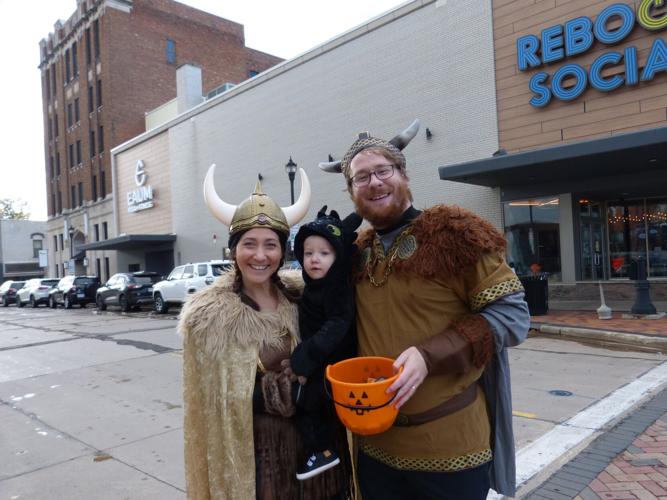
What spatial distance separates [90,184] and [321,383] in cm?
3909

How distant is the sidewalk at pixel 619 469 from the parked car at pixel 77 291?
81.2 ft

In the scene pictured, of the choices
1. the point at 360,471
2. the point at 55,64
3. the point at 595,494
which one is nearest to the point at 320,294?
the point at 360,471

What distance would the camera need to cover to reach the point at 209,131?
25.1 m

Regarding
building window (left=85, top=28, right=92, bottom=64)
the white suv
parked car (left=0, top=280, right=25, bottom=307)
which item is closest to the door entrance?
the white suv

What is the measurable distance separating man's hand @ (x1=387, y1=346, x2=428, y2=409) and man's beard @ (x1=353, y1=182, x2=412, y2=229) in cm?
56

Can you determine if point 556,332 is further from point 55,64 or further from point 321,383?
point 55,64

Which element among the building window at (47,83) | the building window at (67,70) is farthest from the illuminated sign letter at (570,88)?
the building window at (47,83)

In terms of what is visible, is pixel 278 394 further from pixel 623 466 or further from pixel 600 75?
pixel 600 75

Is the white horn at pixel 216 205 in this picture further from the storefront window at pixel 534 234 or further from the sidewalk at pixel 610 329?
the storefront window at pixel 534 234

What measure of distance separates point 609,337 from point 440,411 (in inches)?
323

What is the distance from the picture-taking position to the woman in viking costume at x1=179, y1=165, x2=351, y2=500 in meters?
2.01

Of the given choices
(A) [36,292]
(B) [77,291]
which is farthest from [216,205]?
(A) [36,292]

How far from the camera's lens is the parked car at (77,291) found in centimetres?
2436

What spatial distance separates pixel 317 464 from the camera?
201cm
